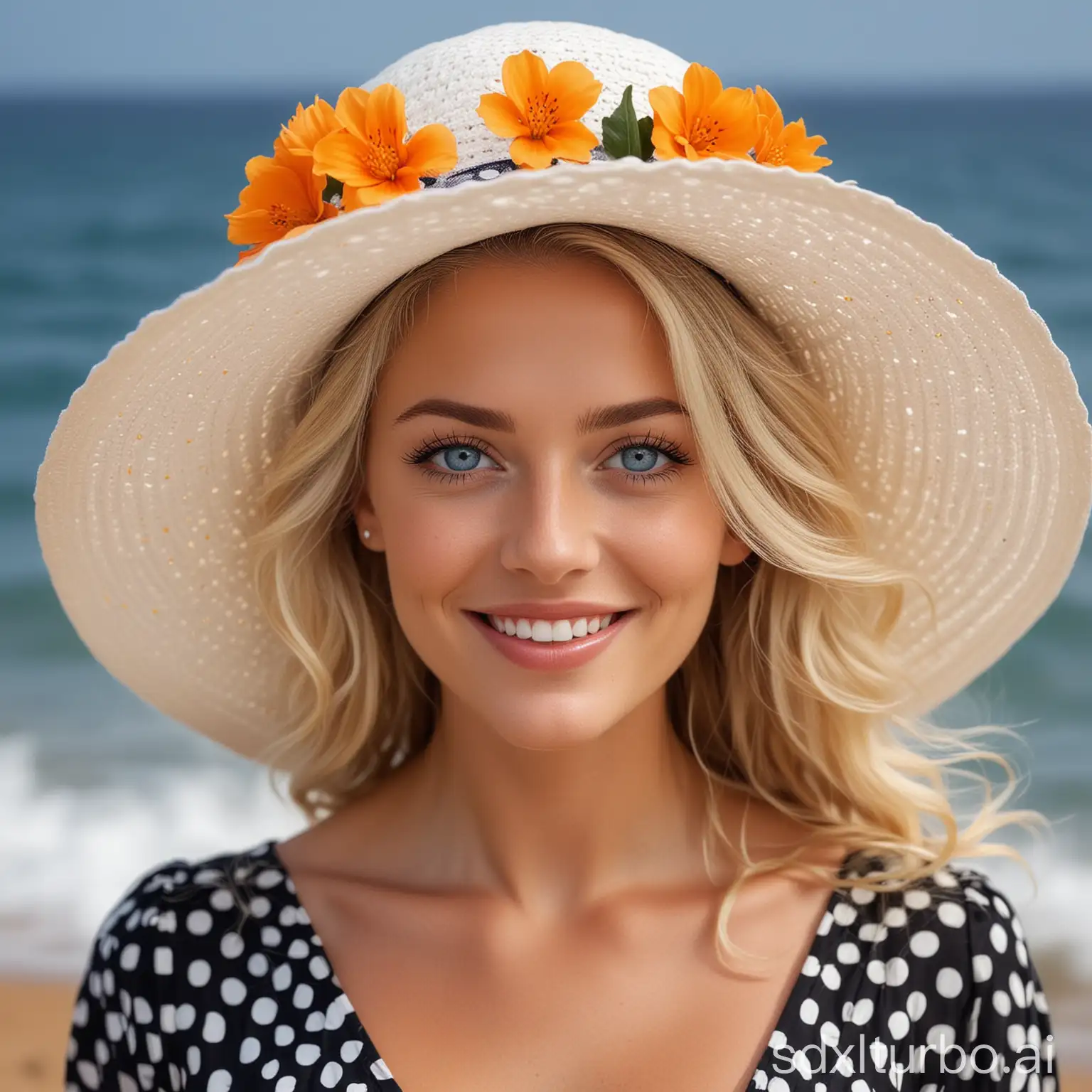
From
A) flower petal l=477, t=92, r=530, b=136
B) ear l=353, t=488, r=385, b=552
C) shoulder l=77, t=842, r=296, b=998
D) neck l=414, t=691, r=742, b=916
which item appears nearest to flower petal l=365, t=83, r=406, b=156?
flower petal l=477, t=92, r=530, b=136

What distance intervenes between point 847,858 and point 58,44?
731 cm

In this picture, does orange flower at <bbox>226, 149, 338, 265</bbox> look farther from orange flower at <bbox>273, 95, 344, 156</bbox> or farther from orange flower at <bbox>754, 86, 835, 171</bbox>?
orange flower at <bbox>754, 86, 835, 171</bbox>

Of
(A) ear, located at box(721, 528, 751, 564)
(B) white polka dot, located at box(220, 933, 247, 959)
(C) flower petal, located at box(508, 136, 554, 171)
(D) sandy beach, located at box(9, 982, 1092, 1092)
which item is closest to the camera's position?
(C) flower petal, located at box(508, 136, 554, 171)

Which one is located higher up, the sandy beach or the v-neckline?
the v-neckline

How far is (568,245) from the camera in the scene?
5.64 ft

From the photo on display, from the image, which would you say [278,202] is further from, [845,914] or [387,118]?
[845,914]

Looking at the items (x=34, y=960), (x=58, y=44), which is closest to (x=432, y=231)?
(x=34, y=960)

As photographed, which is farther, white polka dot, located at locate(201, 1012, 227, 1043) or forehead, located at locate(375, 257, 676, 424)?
white polka dot, located at locate(201, 1012, 227, 1043)

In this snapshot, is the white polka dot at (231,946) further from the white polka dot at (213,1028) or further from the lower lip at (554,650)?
the lower lip at (554,650)

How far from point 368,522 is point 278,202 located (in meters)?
0.45

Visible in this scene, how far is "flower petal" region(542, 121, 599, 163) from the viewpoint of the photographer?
1622 millimetres

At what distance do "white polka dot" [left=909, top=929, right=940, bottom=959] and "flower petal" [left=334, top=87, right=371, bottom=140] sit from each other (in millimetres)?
1225

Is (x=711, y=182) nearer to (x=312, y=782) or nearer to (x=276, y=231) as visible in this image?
(x=276, y=231)

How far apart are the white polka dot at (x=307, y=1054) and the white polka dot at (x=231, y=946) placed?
0.18m
